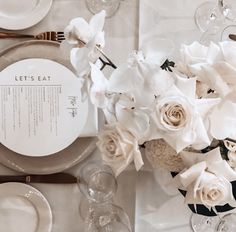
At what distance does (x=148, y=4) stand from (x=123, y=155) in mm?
449

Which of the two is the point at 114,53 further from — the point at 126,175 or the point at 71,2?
the point at 126,175

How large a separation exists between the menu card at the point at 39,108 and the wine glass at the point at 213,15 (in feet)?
0.98

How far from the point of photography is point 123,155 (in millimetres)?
749

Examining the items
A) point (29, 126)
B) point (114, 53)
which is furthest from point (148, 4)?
point (29, 126)

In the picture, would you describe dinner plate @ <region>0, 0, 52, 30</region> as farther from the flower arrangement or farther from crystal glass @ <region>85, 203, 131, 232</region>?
crystal glass @ <region>85, 203, 131, 232</region>

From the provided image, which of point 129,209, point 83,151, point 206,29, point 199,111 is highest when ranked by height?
point 206,29

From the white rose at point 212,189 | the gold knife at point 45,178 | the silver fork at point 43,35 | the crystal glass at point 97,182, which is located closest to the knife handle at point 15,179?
the gold knife at point 45,178

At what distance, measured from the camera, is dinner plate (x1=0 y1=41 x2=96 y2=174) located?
3.36 ft

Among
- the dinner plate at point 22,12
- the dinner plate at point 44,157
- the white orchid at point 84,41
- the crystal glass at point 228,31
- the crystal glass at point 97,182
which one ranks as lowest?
the crystal glass at point 97,182

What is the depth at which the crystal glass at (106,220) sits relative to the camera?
1020 mm

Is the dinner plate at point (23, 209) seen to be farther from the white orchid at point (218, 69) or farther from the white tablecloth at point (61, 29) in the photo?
the white orchid at point (218, 69)

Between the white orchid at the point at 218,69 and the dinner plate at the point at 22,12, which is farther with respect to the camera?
the dinner plate at the point at 22,12

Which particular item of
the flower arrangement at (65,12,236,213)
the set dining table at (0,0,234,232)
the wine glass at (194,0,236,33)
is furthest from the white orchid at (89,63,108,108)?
the wine glass at (194,0,236,33)

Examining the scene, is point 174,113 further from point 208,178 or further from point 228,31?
point 228,31
